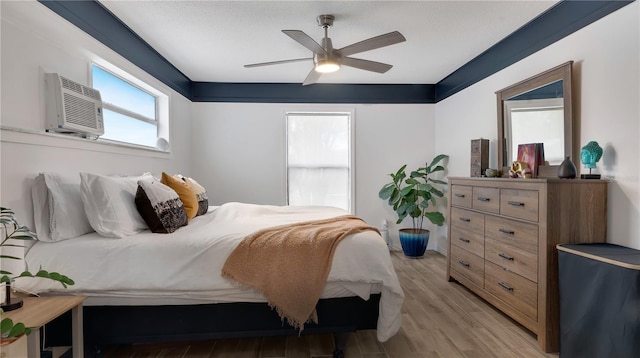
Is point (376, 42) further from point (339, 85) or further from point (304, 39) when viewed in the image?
point (339, 85)

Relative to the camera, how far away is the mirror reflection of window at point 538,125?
241cm

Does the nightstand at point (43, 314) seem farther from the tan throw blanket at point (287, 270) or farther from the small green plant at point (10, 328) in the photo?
the tan throw blanket at point (287, 270)

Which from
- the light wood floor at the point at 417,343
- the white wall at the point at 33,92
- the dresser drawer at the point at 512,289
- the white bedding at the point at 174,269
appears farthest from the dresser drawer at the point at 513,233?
the white wall at the point at 33,92

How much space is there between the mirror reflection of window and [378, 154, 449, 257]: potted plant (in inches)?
49.9

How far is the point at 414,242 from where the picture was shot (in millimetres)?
4117

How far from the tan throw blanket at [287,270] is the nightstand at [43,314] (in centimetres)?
72

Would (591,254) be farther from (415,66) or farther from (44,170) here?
(44,170)

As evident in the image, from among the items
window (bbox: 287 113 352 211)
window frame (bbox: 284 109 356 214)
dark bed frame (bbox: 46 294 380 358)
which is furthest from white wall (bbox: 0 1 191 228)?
window (bbox: 287 113 352 211)

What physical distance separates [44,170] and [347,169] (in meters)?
3.48

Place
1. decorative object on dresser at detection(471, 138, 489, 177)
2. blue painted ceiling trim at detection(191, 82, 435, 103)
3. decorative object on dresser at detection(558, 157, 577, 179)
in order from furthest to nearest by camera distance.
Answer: blue painted ceiling trim at detection(191, 82, 435, 103) < decorative object on dresser at detection(471, 138, 489, 177) < decorative object on dresser at detection(558, 157, 577, 179)

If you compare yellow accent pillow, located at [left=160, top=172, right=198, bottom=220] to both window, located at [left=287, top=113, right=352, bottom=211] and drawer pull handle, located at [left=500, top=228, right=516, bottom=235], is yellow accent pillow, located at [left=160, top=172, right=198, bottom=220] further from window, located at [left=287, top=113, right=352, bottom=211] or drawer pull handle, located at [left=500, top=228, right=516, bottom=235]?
drawer pull handle, located at [left=500, top=228, right=516, bottom=235]

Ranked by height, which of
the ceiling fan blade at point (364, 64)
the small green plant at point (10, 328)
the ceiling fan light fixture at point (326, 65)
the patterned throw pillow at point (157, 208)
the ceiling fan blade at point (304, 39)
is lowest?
the small green plant at point (10, 328)

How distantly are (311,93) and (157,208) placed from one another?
3.04 m

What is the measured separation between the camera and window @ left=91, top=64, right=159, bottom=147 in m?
2.71
